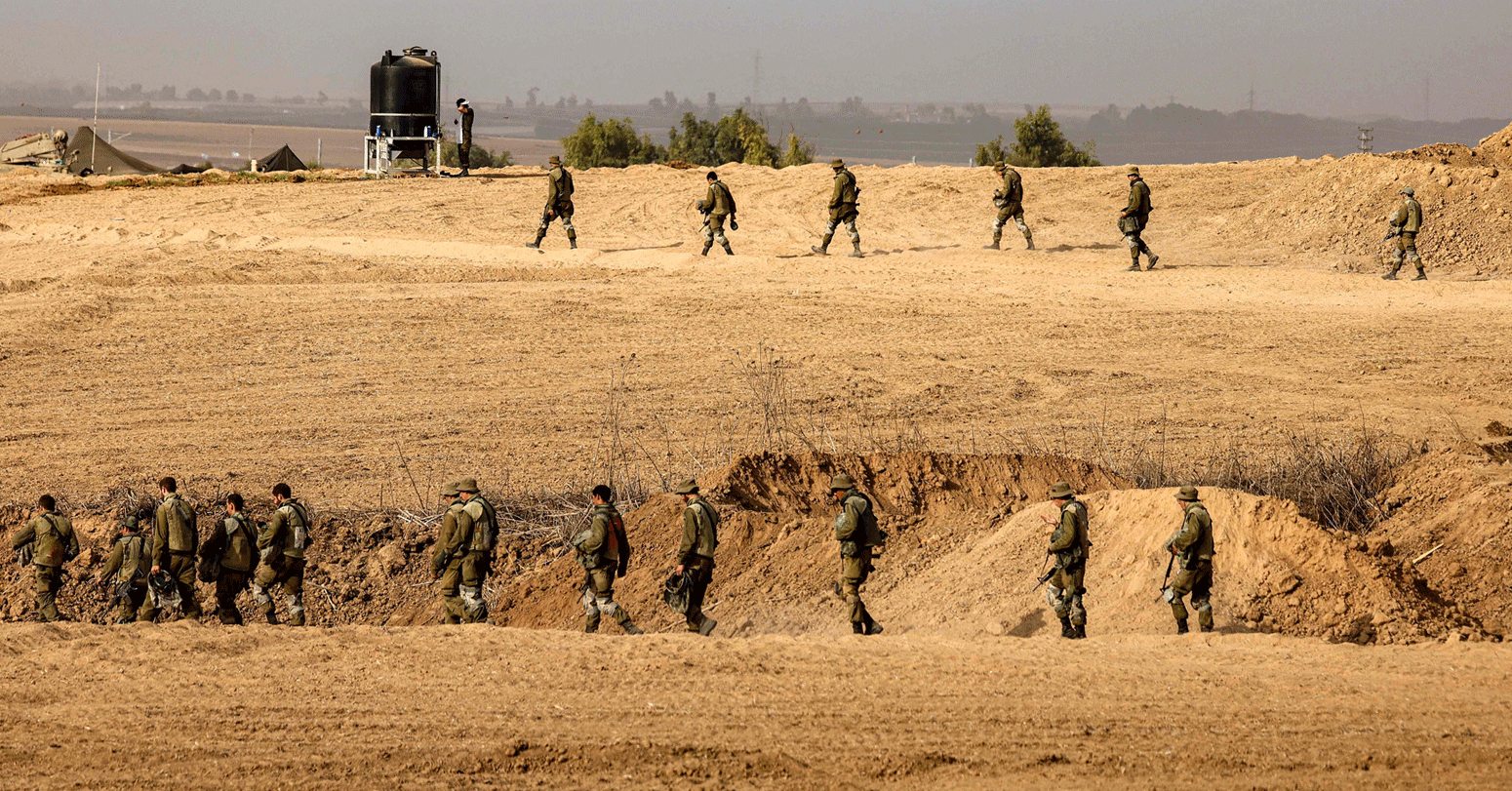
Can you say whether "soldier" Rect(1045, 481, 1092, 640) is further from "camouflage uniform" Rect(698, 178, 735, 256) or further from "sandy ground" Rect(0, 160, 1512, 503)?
"camouflage uniform" Rect(698, 178, 735, 256)

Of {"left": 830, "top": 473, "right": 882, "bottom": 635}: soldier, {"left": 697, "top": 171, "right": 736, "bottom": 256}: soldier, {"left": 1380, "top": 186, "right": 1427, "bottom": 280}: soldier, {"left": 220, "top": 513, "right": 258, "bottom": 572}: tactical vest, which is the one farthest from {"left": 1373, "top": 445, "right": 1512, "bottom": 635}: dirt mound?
{"left": 697, "top": 171, "right": 736, "bottom": 256}: soldier

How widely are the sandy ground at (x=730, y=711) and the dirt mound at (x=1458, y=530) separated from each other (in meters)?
1.59

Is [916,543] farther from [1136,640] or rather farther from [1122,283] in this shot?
[1122,283]

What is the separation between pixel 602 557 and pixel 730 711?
2586 mm

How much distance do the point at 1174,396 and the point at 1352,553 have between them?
6.39 m

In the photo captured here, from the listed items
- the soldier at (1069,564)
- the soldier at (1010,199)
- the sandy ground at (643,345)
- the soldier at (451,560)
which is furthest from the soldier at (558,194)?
the soldier at (1069,564)

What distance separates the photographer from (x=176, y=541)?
1070cm

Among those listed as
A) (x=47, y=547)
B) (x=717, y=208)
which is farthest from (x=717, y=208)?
(x=47, y=547)

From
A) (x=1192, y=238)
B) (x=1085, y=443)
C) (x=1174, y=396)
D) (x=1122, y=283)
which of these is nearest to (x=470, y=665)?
(x=1085, y=443)

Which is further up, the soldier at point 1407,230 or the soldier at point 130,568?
the soldier at point 1407,230

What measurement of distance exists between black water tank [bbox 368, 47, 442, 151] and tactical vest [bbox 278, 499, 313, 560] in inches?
865

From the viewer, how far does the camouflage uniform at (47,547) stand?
11.0 m

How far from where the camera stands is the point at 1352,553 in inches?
387

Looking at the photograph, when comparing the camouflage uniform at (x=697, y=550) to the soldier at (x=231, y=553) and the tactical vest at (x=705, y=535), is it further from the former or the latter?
the soldier at (x=231, y=553)
